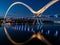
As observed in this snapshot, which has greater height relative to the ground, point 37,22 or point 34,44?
point 34,44

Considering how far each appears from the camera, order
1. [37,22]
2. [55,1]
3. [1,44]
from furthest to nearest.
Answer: [37,22] → [55,1] → [1,44]

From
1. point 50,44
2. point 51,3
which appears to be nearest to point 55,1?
point 51,3

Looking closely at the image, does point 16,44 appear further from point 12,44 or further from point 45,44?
point 45,44

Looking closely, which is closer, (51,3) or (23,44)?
(23,44)

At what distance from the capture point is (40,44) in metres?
5.54

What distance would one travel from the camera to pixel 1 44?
5438 millimetres

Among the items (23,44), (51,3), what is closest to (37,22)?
(51,3)

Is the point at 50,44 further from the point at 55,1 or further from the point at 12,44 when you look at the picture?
the point at 55,1

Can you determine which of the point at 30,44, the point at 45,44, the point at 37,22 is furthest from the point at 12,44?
the point at 37,22

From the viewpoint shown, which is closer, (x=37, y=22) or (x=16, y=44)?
(x=16, y=44)

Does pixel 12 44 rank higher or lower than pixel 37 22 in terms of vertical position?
higher

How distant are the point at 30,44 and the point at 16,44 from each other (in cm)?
39

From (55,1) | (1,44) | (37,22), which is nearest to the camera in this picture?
(1,44)

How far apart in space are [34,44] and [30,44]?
4.4 inches
